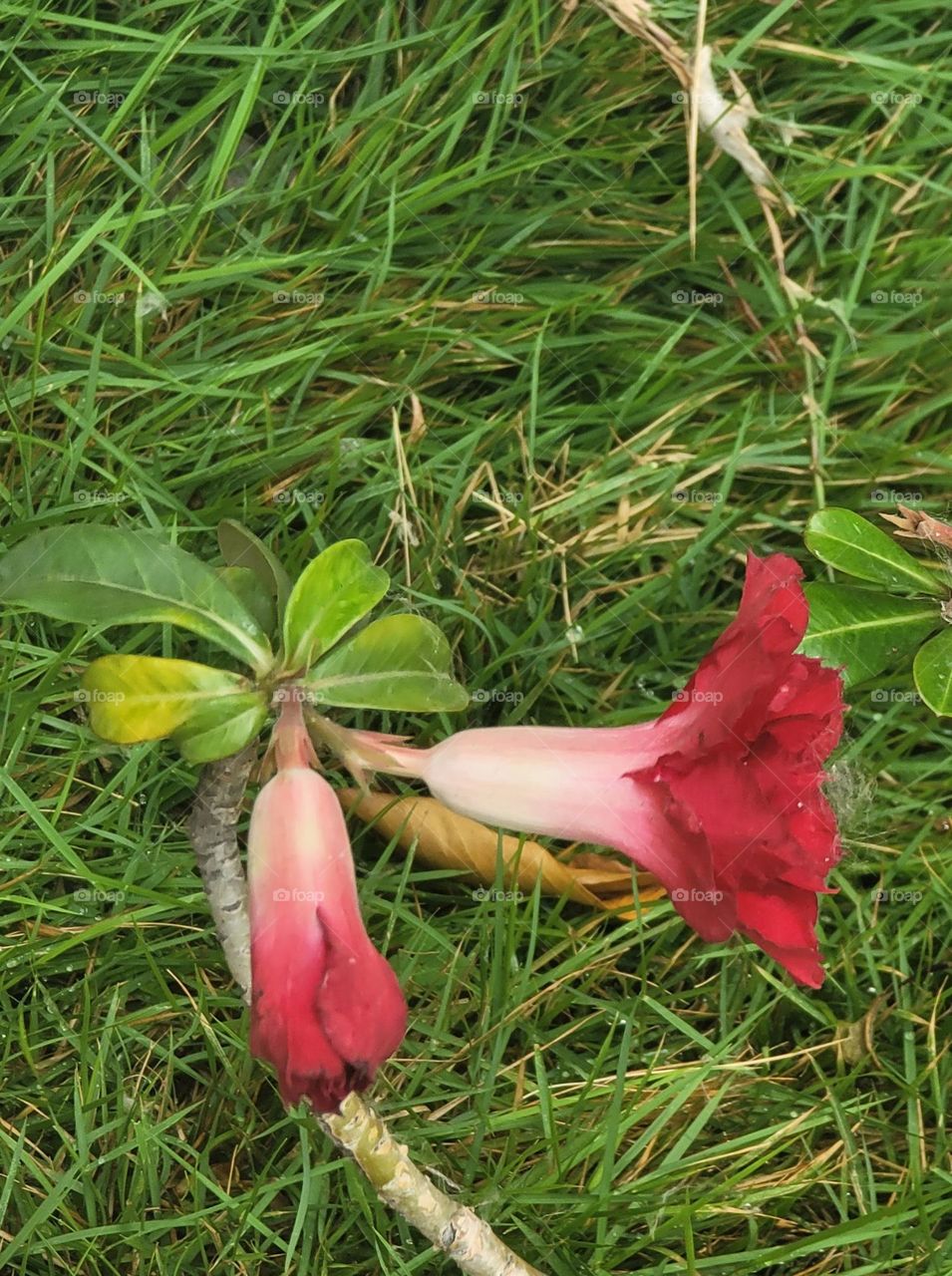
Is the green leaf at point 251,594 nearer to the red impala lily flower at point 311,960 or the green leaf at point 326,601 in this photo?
the green leaf at point 326,601

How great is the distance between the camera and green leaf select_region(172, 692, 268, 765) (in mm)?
963

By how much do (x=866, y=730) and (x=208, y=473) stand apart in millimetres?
765

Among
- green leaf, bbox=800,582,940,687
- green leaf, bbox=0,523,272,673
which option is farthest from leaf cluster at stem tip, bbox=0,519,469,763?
green leaf, bbox=800,582,940,687

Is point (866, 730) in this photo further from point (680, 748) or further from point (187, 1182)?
point (187, 1182)

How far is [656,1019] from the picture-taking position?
139cm

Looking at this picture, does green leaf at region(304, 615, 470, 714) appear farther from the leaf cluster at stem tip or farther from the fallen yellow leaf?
the fallen yellow leaf

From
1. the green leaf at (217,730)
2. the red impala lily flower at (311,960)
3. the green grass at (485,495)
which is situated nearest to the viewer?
the red impala lily flower at (311,960)

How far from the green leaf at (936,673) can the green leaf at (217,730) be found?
2.25ft

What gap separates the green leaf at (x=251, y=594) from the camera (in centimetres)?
104

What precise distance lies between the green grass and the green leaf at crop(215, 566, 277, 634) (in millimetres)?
287

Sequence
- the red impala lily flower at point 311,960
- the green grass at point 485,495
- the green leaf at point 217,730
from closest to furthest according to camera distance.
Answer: the red impala lily flower at point 311,960, the green leaf at point 217,730, the green grass at point 485,495

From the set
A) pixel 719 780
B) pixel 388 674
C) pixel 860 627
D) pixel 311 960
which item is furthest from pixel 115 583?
pixel 860 627

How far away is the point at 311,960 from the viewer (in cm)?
88

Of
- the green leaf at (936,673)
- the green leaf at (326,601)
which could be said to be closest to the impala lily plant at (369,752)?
the green leaf at (326,601)
